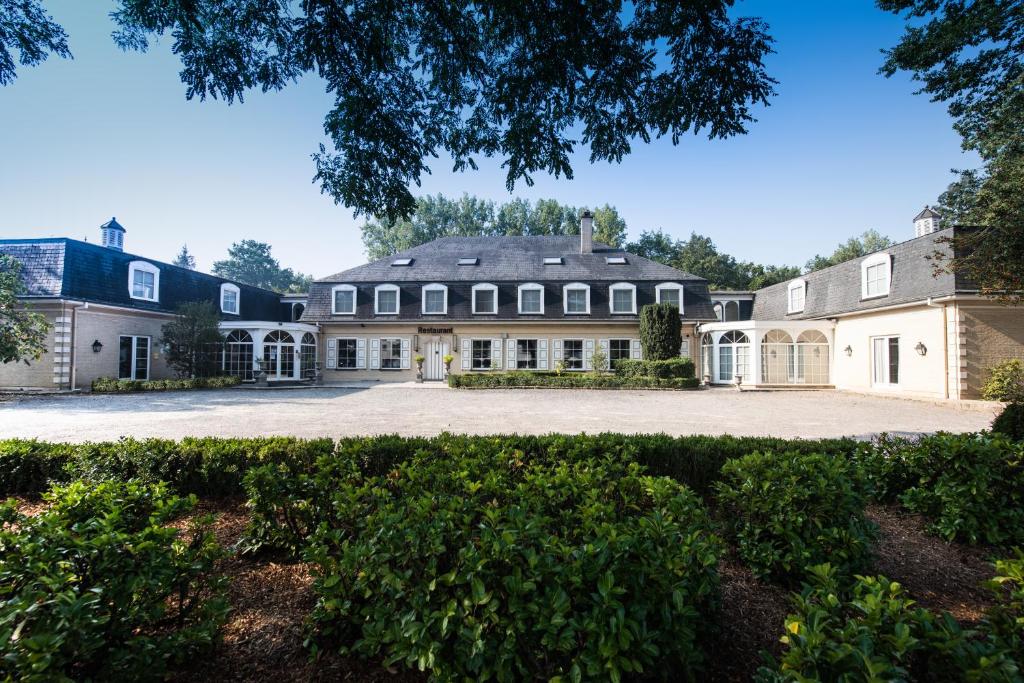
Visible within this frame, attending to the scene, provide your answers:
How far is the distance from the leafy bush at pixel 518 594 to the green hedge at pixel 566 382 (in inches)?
607

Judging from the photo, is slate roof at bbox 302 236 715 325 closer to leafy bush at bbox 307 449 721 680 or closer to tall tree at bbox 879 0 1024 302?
tall tree at bbox 879 0 1024 302

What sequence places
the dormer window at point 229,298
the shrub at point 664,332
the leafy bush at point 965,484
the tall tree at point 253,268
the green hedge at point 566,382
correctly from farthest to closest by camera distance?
1. the tall tree at point 253,268
2. the dormer window at point 229,298
3. the shrub at point 664,332
4. the green hedge at point 566,382
5. the leafy bush at point 965,484

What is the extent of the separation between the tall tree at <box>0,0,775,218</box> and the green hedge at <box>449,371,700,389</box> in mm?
13520

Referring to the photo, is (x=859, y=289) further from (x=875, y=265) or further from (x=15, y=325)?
(x=15, y=325)

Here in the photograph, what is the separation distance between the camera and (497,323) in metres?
21.7

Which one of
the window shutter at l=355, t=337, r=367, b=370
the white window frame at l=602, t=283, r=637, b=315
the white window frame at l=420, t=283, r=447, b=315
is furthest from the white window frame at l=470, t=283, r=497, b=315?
the window shutter at l=355, t=337, r=367, b=370

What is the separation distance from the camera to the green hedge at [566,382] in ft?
57.9

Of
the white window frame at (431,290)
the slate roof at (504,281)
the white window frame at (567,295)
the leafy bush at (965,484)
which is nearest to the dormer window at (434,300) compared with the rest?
the white window frame at (431,290)

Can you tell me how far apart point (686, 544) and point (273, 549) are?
323 centimetres

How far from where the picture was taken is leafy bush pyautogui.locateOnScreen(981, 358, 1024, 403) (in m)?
12.4

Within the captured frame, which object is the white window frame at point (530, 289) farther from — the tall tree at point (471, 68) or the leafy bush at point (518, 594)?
the leafy bush at point (518, 594)

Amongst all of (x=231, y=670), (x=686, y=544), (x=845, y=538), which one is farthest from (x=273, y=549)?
(x=845, y=538)

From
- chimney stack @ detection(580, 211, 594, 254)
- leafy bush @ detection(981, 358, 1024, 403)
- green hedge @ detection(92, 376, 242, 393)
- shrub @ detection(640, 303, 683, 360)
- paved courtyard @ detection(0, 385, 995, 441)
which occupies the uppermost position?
chimney stack @ detection(580, 211, 594, 254)

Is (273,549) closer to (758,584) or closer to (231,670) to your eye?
(231,670)
